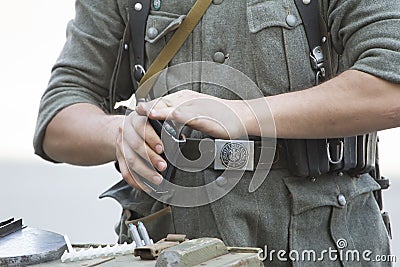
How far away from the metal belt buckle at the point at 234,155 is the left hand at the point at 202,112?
4.0 inches

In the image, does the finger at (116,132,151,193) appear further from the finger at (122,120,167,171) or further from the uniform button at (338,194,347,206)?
the uniform button at (338,194,347,206)

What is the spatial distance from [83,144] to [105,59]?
1.15 ft

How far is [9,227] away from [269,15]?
1063 mm

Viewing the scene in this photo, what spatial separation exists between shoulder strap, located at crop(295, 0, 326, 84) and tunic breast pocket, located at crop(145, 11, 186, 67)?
0.40m

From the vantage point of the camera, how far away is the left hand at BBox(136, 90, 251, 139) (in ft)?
10.6

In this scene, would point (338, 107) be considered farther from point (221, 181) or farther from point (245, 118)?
point (221, 181)

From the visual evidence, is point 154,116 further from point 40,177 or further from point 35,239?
point 40,177

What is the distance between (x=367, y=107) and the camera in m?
3.33

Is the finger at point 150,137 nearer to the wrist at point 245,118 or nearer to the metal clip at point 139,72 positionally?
the wrist at point 245,118

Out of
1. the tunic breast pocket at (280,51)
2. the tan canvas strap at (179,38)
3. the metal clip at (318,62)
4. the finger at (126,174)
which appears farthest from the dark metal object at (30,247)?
the metal clip at (318,62)

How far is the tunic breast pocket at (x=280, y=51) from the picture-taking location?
3.52 m

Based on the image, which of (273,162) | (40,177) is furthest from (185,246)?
(40,177)

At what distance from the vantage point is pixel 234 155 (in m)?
3.48

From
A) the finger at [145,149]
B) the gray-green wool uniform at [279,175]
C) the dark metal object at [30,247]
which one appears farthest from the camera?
the gray-green wool uniform at [279,175]
